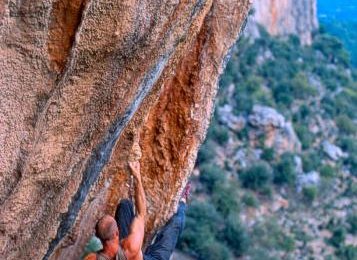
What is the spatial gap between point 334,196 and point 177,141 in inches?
743

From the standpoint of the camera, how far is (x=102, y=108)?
14.1 ft

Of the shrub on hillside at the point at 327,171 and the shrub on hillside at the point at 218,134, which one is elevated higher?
the shrub on hillside at the point at 218,134

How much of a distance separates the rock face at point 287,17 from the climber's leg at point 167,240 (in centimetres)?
2645

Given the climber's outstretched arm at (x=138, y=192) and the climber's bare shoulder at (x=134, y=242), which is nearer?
the climber's bare shoulder at (x=134, y=242)

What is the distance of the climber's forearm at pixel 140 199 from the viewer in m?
5.28

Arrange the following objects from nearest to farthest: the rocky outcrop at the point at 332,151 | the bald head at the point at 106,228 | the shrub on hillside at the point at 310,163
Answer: the bald head at the point at 106,228, the shrub on hillside at the point at 310,163, the rocky outcrop at the point at 332,151

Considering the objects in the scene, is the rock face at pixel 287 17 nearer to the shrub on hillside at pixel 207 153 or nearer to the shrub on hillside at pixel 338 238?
the shrub on hillside at pixel 207 153

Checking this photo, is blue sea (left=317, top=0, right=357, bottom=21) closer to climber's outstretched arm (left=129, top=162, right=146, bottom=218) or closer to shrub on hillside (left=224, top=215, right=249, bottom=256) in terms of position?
shrub on hillside (left=224, top=215, right=249, bottom=256)

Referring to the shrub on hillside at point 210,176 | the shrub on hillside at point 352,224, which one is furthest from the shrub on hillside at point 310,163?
the shrub on hillside at point 210,176

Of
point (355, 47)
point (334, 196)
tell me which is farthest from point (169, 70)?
point (355, 47)

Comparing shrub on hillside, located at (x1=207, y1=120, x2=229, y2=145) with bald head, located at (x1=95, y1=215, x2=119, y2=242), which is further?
shrub on hillside, located at (x1=207, y1=120, x2=229, y2=145)

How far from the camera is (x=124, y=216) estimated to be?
533 centimetres

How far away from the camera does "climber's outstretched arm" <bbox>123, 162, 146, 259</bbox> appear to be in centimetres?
486

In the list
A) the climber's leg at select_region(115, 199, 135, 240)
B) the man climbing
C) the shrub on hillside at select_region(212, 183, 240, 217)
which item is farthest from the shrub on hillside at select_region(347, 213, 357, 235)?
the climber's leg at select_region(115, 199, 135, 240)
